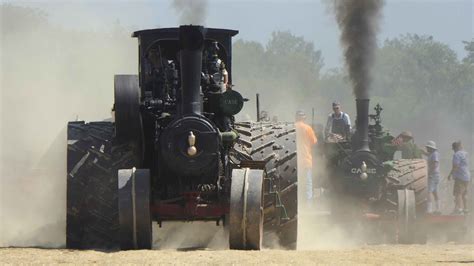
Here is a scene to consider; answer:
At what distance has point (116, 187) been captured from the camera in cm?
1550

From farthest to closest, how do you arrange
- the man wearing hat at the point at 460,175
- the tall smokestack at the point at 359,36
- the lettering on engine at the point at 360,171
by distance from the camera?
the man wearing hat at the point at 460,175
the tall smokestack at the point at 359,36
the lettering on engine at the point at 360,171

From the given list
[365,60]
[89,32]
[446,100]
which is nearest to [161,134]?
[365,60]

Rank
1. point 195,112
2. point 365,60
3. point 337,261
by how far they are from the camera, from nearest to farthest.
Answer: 1. point 337,261
2. point 195,112
3. point 365,60

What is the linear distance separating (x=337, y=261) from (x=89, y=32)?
29625mm

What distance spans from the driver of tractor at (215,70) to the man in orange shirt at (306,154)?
186 inches

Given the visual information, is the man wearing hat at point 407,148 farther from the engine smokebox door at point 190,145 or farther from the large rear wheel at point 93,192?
A: the engine smokebox door at point 190,145

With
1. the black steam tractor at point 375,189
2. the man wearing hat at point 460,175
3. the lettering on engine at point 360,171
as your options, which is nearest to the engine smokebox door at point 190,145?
the black steam tractor at point 375,189

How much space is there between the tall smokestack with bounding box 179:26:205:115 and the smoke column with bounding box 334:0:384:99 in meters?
8.15

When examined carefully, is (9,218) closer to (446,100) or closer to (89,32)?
(89,32)

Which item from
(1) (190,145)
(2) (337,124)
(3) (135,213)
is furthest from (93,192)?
(2) (337,124)

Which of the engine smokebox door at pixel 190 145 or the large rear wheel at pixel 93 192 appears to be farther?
the large rear wheel at pixel 93 192

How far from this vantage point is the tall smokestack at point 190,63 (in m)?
14.4

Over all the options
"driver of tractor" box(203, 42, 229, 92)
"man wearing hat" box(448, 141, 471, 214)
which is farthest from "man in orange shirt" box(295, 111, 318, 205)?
"man wearing hat" box(448, 141, 471, 214)

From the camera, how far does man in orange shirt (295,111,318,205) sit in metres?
20.5
